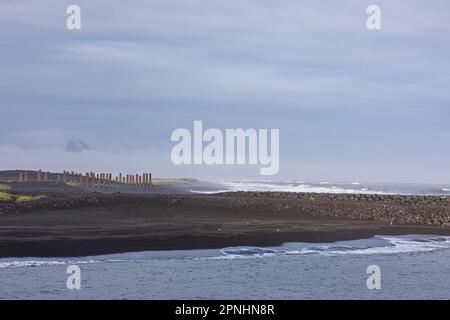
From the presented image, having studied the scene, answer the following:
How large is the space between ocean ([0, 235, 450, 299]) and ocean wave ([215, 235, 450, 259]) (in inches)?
2.3

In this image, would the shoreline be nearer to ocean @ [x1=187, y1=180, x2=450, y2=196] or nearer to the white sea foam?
the white sea foam

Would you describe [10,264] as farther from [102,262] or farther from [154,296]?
[154,296]

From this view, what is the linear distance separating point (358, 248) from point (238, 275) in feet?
32.9

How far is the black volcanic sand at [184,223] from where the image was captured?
98.1 feet

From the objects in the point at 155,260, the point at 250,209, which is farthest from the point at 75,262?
the point at 250,209

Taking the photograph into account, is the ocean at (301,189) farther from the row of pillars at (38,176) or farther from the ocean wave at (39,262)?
the ocean wave at (39,262)

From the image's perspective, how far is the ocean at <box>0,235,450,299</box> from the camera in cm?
2127

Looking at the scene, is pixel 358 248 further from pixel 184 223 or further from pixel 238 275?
pixel 238 275

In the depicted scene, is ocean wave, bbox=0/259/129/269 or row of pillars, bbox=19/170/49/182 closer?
ocean wave, bbox=0/259/129/269

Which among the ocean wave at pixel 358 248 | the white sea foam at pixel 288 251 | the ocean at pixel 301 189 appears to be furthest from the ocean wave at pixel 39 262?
the ocean at pixel 301 189

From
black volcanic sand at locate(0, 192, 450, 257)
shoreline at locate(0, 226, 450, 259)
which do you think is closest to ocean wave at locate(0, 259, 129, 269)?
shoreline at locate(0, 226, 450, 259)
